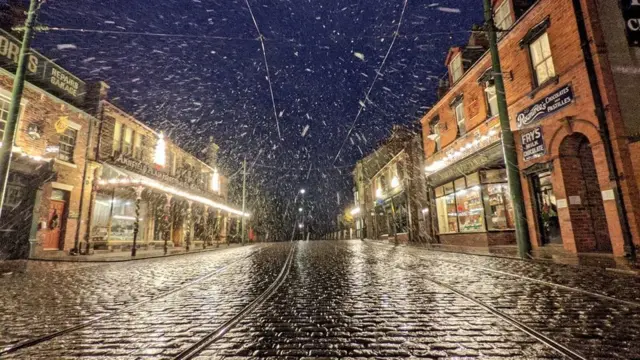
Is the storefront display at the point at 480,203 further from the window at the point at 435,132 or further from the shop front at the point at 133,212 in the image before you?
the shop front at the point at 133,212

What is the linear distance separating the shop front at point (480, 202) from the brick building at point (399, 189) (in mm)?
3823

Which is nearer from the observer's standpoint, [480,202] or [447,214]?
[480,202]

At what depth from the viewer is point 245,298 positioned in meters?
4.48

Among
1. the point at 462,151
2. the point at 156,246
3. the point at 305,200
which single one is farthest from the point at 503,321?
the point at 305,200

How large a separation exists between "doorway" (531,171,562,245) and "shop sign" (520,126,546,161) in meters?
0.82

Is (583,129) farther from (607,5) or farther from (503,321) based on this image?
(503,321)

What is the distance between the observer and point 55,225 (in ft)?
46.6

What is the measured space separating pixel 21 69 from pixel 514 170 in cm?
1446

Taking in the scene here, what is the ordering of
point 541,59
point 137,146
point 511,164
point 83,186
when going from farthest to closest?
point 137,146 < point 83,186 < point 541,59 < point 511,164

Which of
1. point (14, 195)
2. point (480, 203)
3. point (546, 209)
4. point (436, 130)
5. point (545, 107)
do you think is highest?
point (436, 130)

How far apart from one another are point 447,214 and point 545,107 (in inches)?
342

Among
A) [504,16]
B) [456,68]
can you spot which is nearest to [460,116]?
[456,68]

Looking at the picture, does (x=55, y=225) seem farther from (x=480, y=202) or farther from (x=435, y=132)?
(x=435, y=132)

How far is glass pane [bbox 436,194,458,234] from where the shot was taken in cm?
1734
